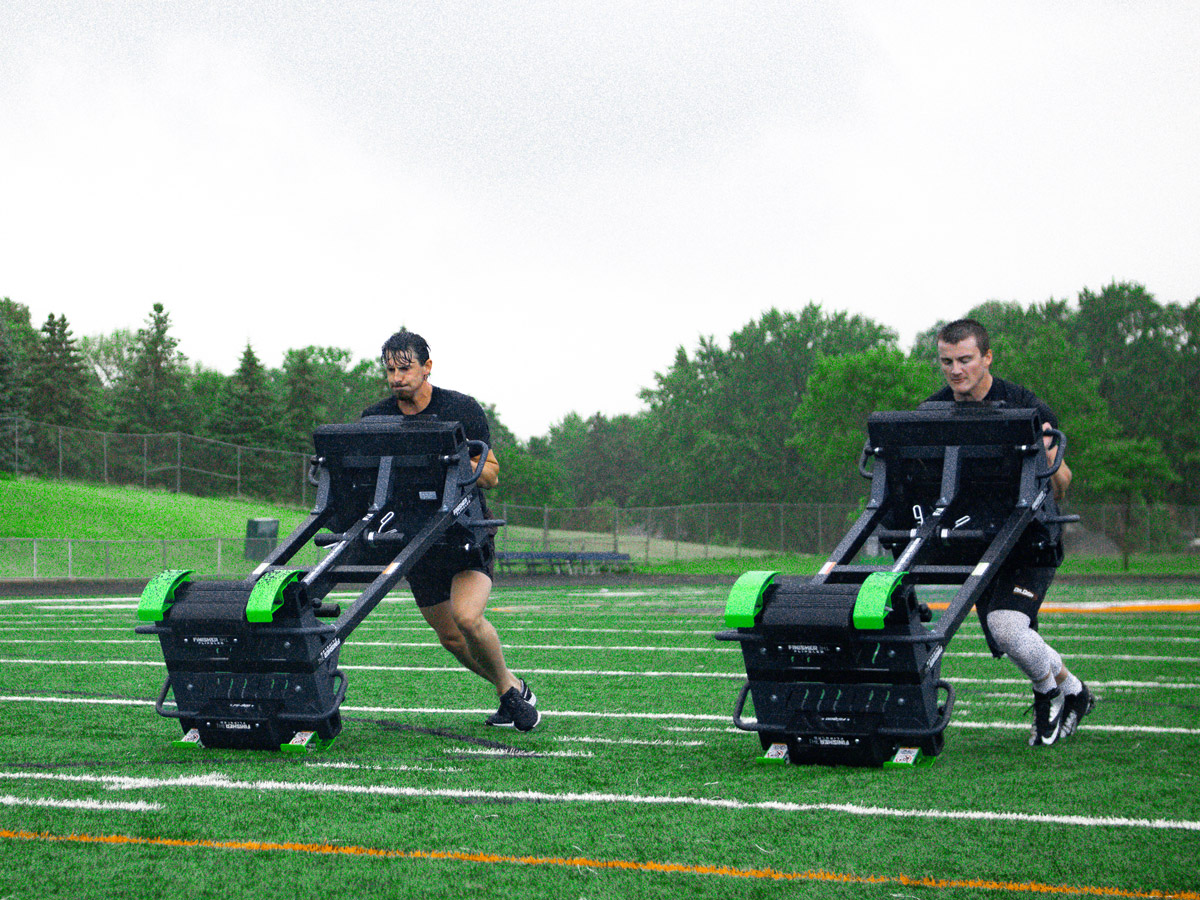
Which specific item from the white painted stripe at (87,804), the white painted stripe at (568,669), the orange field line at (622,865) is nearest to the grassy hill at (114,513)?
the white painted stripe at (568,669)

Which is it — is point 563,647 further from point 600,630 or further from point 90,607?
point 90,607

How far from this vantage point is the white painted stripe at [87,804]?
4812 millimetres

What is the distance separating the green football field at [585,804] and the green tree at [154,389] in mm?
66190

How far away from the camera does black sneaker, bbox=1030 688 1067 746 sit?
6312 mm

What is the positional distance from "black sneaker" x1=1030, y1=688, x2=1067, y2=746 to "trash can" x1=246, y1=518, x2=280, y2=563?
1285 inches

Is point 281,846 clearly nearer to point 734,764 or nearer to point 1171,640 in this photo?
point 734,764

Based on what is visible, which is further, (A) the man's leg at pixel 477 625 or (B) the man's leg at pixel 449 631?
(B) the man's leg at pixel 449 631

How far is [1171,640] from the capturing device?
505 inches

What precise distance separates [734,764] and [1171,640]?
8.57m

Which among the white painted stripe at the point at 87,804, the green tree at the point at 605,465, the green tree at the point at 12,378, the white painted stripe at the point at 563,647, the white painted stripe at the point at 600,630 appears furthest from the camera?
the green tree at the point at 605,465

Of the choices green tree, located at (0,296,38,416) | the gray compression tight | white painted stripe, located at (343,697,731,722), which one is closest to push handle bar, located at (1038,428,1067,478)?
the gray compression tight

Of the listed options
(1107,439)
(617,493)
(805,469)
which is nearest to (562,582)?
(1107,439)

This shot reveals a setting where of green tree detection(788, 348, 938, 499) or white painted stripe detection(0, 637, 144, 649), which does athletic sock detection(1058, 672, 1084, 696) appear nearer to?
white painted stripe detection(0, 637, 144, 649)

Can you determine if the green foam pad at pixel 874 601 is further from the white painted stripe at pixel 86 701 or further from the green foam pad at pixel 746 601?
the white painted stripe at pixel 86 701
